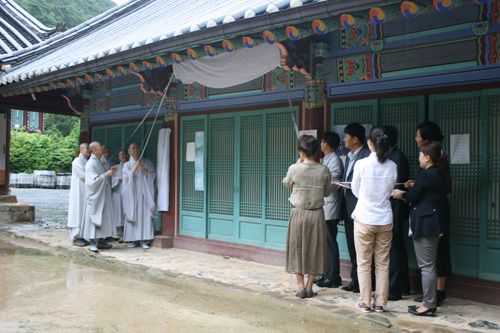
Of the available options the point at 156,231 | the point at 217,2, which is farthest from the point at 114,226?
the point at 217,2

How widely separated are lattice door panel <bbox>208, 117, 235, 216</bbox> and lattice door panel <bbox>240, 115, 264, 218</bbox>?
0.84ft

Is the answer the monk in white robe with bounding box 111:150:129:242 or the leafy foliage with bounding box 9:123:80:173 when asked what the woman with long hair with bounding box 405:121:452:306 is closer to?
the monk in white robe with bounding box 111:150:129:242

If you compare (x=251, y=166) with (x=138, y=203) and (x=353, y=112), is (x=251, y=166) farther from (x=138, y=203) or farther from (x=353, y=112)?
(x=138, y=203)

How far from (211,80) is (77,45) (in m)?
5.64

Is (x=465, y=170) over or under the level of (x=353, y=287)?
over

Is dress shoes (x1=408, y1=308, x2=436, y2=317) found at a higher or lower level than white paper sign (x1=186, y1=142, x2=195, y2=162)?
lower

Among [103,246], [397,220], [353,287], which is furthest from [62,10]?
[397,220]

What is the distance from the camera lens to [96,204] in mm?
8578

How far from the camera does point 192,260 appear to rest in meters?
7.68

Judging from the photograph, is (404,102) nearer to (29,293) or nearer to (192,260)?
(192,260)

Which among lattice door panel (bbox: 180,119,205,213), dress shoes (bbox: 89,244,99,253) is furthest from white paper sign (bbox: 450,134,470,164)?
dress shoes (bbox: 89,244,99,253)

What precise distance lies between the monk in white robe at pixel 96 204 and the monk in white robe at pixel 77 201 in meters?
0.21

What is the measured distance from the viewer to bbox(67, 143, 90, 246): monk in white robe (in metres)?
8.73

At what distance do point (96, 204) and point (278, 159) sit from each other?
3.47 metres
